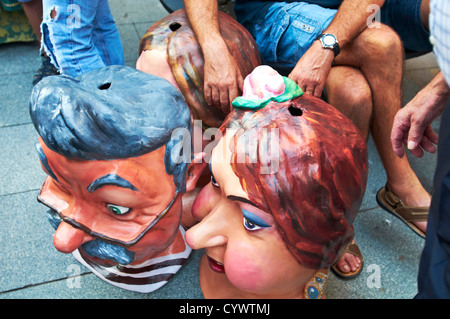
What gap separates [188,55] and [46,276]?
119cm

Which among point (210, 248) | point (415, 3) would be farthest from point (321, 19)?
point (210, 248)

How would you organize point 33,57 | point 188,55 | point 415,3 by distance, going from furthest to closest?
point 33,57 → point 415,3 → point 188,55

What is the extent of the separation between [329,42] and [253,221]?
3.37 feet

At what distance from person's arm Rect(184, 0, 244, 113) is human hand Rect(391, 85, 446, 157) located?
0.64m

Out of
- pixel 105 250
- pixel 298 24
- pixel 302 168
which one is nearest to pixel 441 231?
pixel 302 168

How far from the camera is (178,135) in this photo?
1352 millimetres

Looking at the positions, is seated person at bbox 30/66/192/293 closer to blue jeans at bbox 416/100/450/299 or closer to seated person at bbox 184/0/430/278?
seated person at bbox 184/0/430/278

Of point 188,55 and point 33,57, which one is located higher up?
point 188,55

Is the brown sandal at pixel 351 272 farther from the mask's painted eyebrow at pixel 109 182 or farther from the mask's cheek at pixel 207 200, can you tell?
the mask's painted eyebrow at pixel 109 182

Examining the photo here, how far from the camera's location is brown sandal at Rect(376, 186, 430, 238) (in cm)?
205

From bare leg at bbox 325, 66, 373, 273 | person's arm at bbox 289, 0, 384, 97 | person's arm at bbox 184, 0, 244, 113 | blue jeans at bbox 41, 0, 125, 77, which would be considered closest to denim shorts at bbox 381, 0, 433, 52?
person's arm at bbox 289, 0, 384, 97

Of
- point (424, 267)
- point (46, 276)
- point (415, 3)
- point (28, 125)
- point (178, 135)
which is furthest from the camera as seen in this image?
point (28, 125)

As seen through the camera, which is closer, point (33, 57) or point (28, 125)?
point (28, 125)

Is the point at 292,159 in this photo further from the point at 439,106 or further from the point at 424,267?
the point at 439,106
